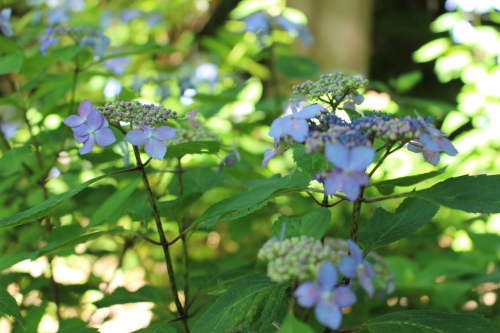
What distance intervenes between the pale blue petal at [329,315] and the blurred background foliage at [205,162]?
1.19 ft

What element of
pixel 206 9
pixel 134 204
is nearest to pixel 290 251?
pixel 134 204

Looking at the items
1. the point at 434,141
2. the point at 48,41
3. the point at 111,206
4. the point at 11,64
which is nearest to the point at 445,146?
the point at 434,141

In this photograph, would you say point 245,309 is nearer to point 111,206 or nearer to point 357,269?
point 357,269

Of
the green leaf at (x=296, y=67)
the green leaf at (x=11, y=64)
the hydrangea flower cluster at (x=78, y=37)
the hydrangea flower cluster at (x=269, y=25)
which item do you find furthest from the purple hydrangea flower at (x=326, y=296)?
the hydrangea flower cluster at (x=269, y=25)

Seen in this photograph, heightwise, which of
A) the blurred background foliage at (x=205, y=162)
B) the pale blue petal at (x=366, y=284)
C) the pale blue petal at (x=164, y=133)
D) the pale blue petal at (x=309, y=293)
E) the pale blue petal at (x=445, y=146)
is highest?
the pale blue petal at (x=445, y=146)

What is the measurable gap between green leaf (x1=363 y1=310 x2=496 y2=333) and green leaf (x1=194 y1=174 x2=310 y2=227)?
0.29 meters

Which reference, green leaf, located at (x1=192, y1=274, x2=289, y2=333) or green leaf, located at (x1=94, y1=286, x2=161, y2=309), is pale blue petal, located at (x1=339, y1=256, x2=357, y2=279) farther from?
green leaf, located at (x1=94, y1=286, x2=161, y2=309)

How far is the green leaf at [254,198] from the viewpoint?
831 mm

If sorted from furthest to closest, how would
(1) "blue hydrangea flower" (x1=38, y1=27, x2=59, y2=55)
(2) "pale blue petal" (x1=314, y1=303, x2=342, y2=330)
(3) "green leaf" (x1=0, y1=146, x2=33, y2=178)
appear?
(1) "blue hydrangea flower" (x1=38, y1=27, x2=59, y2=55), (3) "green leaf" (x1=0, y1=146, x2=33, y2=178), (2) "pale blue petal" (x1=314, y1=303, x2=342, y2=330)

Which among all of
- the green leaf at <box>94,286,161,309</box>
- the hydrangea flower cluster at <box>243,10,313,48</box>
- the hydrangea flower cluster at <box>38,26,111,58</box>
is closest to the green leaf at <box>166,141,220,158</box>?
the green leaf at <box>94,286,161,309</box>

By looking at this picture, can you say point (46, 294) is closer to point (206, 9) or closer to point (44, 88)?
point (44, 88)

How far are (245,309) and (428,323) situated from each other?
1.13 ft

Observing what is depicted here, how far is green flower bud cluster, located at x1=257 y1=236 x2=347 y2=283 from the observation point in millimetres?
679

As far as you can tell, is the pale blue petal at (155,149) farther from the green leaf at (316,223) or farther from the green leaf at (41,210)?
the green leaf at (316,223)
